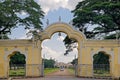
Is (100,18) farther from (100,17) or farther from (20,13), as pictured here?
(20,13)

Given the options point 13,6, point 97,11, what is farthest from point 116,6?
point 13,6

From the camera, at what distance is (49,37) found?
39.9 metres

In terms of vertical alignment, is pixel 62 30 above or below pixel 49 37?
above

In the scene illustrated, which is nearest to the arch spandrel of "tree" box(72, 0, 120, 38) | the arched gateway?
the arched gateway

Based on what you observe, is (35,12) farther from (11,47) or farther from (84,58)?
(84,58)

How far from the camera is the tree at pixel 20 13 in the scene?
36638mm

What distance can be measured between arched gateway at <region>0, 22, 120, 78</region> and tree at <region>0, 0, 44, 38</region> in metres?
1.62

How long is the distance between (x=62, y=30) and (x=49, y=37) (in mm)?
1671

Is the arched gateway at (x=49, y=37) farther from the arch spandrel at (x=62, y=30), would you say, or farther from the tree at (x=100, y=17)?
the tree at (x=100, y=17)

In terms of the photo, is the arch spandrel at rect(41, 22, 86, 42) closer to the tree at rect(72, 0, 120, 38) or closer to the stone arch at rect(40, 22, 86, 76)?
the stone arch at rect(40, 22, 86, 76)

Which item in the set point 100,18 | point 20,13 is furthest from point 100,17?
point 20,13

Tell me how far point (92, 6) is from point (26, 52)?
1155 cm

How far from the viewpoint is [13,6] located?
37.6m

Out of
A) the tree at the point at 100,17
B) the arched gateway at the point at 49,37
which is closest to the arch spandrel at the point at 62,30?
the arched gateway at the point at 49,37
